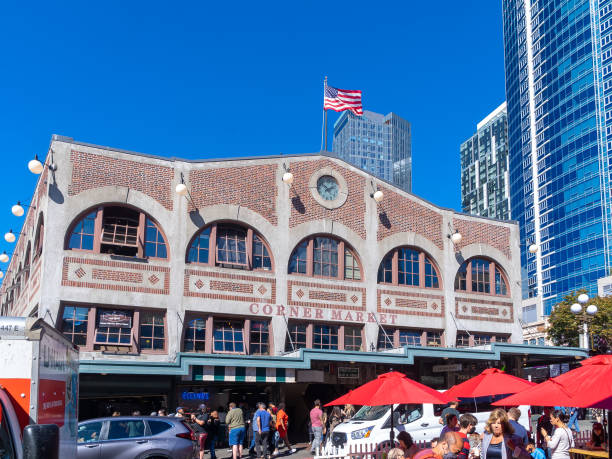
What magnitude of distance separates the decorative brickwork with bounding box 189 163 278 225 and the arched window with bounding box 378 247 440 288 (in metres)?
5.48

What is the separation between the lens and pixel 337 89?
3127cm

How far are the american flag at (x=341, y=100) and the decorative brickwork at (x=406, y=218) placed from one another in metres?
3.92

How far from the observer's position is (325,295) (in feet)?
91.6

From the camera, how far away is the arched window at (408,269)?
97.9 feet

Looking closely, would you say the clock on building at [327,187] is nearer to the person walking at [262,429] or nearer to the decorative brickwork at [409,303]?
the decorative brickwork at [409,303]

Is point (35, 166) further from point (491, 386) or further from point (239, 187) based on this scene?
point (491, 386)

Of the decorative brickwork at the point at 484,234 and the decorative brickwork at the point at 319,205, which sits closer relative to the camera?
the decorative brickwork at the point at 319,205

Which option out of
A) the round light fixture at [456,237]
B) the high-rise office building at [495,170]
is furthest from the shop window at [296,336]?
the high-rise office building at [495,170]

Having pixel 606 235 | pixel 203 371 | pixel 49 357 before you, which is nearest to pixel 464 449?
pixel 49 357

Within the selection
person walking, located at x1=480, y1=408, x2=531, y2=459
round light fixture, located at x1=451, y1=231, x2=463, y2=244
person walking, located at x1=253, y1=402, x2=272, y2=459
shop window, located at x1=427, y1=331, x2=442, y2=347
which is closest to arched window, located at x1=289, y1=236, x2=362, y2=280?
shop window, located at x1=427, y1=331, x2=442, y2=347

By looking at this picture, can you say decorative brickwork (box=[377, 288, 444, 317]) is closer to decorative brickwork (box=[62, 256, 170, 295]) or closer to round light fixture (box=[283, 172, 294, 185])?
round light fixture (box=[283, 172, 294, 185])

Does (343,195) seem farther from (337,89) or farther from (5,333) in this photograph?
(5,333)

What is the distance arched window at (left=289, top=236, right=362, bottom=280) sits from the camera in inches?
1104

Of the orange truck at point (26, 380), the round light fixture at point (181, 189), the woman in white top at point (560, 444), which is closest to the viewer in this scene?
the orange truck at point (26, 380)
